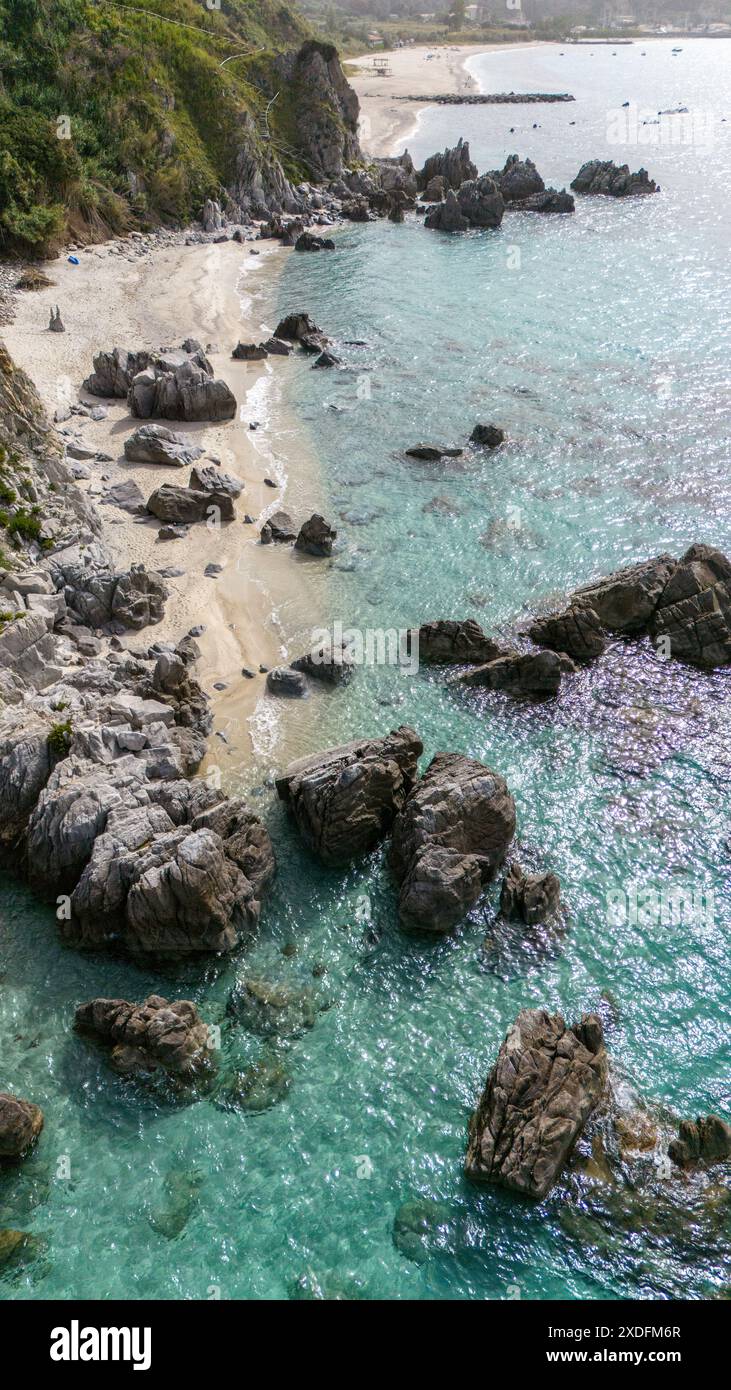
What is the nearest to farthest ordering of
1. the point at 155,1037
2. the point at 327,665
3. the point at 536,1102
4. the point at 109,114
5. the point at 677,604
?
the point at 536,1102 → the point at 155,1037 → the point at 327,665 → the point at 677,604 → the point at 109,114

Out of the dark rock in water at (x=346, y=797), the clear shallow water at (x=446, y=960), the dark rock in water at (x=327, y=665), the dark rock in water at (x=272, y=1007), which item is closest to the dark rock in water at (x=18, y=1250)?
the clear shallow water at (x=446, y=960)

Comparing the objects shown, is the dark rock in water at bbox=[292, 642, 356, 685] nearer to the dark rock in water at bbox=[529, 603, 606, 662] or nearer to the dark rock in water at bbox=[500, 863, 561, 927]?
the dark rock in water at bbox=[529, 603, 606, 662]

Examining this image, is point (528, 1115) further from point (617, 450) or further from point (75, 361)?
point (75, 361)

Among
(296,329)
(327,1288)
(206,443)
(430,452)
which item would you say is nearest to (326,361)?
(296,329)

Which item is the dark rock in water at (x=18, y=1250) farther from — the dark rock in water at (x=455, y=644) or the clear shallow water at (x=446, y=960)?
the dark rock in water at (x=455, y=644)

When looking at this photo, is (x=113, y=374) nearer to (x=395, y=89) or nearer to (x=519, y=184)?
(x=519, y=184)

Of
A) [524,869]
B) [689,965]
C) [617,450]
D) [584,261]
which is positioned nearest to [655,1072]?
[689,965]

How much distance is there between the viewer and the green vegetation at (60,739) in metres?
23.5

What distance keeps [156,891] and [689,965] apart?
40.1ft

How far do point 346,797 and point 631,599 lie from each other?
1382 cm

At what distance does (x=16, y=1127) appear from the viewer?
16.9m

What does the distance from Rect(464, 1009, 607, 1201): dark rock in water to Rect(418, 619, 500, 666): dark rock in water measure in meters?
13.8

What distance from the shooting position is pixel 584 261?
240 ft

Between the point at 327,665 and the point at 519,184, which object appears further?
the point at 519,184
